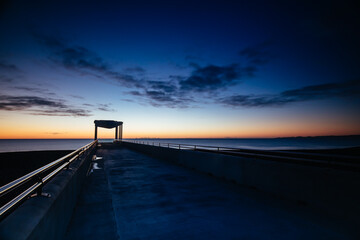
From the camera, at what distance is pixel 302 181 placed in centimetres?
597

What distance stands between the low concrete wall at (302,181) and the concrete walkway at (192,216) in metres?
0.41

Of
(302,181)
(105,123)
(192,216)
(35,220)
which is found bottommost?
(192,216)

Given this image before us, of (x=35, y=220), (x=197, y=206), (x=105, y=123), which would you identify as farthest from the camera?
(x=105, y=123)

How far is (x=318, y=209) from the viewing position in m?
5.45

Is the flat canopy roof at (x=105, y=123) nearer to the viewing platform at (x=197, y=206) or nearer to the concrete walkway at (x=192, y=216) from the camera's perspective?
the viewing platform at (x=197, y=206)

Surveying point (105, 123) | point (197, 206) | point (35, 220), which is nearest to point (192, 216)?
point (197, 206)

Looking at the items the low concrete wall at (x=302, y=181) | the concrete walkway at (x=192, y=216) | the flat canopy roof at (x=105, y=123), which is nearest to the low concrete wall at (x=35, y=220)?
the concrete walkway at (x=192, y=216)

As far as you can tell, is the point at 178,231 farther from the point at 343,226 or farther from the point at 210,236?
the point at 343,226

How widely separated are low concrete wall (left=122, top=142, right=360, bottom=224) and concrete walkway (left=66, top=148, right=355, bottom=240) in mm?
415

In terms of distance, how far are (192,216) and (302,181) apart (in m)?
3.54

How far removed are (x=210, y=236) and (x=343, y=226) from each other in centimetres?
310

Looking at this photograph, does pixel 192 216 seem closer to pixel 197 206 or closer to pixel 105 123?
pixel 197 206

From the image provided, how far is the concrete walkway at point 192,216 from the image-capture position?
408cm

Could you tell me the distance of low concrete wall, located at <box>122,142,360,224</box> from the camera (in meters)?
4.83
